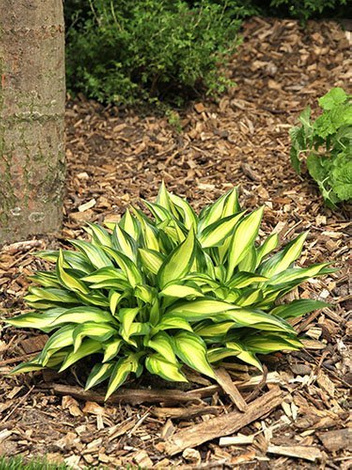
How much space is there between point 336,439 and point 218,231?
1.13m

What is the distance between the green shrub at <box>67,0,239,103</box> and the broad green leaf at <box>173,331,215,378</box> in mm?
2877

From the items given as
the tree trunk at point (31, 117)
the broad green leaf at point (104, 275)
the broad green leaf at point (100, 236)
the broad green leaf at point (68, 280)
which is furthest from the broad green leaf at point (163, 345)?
the tree trunk at point (31, 117)

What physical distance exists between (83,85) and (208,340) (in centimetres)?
324

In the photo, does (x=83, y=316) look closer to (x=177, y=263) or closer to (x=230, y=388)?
(x=177, y=263)

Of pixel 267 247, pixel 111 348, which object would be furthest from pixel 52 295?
pixel 267 247

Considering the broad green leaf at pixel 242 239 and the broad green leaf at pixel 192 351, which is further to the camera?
the broad green leaf at pixel 242 239

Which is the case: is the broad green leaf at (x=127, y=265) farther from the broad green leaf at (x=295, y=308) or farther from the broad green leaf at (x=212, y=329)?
the broad green leaf at (x=295, y=308)

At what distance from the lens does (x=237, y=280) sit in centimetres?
385

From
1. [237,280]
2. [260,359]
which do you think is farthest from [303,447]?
[237,280]

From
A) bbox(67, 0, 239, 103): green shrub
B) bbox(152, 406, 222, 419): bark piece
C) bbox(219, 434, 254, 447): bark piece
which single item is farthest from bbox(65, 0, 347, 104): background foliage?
bbox(219, 434, 254, 447): bark piece

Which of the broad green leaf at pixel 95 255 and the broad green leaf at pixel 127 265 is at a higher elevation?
the broad green leaf at pixel 127 265

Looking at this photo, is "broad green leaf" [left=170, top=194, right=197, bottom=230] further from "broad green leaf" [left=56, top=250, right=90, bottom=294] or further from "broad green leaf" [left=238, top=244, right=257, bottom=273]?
"broad green leaf" [left=56, top=250, right=90, bottom=294]

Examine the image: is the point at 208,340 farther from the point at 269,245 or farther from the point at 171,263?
the point at 269,245

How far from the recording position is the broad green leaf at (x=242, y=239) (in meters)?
3.95
